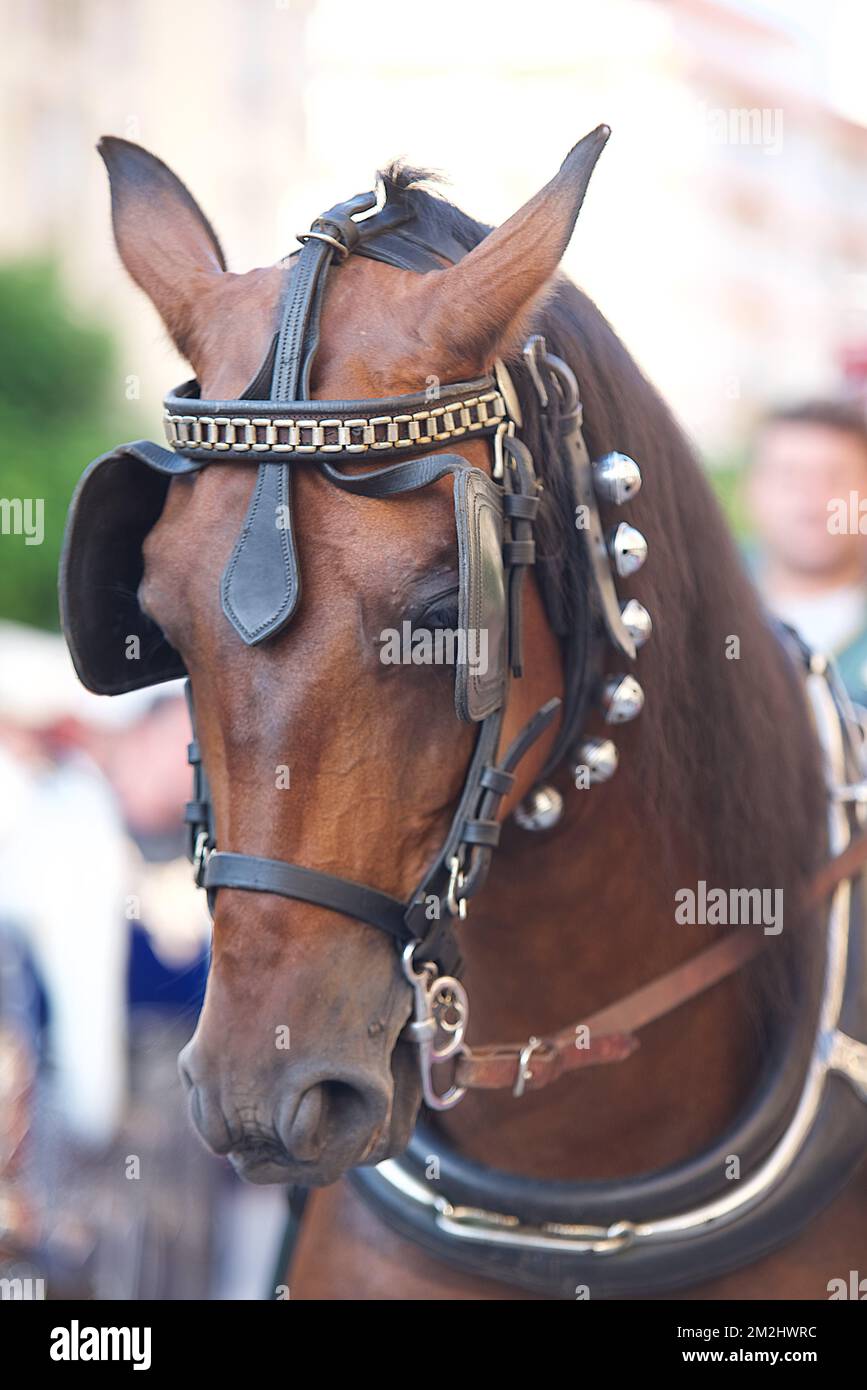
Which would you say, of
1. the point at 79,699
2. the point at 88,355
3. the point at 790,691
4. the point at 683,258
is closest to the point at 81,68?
the point at 88,355

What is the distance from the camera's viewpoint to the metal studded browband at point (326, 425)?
152cm

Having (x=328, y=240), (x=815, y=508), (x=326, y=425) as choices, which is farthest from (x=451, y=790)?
(x=815, y=508)

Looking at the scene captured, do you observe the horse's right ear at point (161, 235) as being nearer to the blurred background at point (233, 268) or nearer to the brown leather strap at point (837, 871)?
the blurred background at point (233, 268)

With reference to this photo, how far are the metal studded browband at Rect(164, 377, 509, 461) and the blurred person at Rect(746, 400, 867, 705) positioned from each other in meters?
2.94

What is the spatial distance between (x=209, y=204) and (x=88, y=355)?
13399mm

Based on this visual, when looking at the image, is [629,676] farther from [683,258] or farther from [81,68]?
[683,258]

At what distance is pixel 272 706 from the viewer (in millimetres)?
1468

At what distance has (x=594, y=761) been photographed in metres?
1.81

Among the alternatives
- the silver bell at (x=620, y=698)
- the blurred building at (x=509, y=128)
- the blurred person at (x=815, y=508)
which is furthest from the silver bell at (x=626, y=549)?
the blurred building at (x=509, y=128)

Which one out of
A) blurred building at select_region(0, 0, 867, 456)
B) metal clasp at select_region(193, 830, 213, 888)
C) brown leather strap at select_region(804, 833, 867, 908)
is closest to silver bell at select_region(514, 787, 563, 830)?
metal clasp at select_region(193, 830, 213, 888)

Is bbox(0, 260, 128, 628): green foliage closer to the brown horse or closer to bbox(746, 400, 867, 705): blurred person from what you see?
bbox(746, 400, 867, 705): blurred person

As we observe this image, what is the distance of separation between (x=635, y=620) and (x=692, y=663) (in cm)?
20

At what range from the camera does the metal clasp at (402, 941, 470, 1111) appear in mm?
1587

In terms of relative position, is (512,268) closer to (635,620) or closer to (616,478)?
(616,478)
